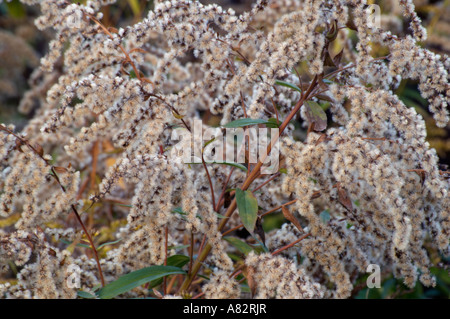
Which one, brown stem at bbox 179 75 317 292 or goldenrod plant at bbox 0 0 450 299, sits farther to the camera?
brown stem at bbox 179 75 317 292

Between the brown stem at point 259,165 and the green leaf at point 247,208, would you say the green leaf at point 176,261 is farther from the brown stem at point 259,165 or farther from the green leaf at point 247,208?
the green leaf at point 247,208

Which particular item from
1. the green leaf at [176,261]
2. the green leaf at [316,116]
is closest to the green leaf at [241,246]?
the green leaf at [176,261]

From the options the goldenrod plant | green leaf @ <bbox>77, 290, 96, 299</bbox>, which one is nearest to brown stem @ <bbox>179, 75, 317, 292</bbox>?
the goldenrod plant

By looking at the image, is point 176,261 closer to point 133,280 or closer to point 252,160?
point 133,280

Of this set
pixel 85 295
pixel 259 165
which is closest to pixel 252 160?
pixel 259 165

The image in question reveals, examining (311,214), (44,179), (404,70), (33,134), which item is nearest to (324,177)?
(311,214)

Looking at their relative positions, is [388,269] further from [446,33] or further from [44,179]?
[446,33]

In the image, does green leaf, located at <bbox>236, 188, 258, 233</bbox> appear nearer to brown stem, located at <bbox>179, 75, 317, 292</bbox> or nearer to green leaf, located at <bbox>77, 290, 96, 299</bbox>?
brown stem, located at <bbox>179, 75, 317, 292</bbox>
